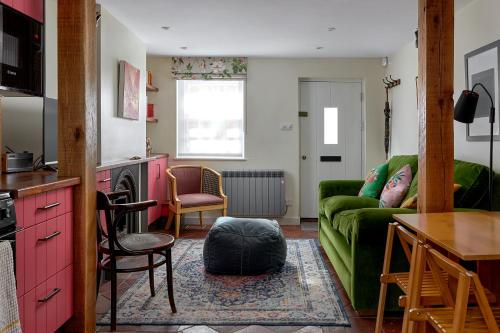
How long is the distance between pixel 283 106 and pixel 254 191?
1225 mm

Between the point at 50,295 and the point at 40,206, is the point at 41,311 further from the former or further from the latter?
the point at 40,206

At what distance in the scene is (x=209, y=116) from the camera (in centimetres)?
577

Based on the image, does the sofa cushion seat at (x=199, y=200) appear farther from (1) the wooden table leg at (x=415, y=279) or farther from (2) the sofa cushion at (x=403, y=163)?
(1) the wooden table leg at (x=415, y=279)

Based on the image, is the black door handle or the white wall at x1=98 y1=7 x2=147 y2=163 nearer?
the white wall at x1=98 y1=7 x2=147 y2=163

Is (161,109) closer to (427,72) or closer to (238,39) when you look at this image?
(238,39)

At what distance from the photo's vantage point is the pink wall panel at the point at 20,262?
1673mm

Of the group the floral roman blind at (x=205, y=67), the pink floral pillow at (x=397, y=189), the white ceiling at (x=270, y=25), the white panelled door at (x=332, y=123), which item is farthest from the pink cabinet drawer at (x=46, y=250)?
the white panelled door at (x=332, y=123)

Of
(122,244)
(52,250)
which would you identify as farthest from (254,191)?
(52,250)

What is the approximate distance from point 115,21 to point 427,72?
2907mm

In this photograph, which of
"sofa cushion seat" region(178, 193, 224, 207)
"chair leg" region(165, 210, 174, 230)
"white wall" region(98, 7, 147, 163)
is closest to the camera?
"white wall" region(98, 7, 147, 163)

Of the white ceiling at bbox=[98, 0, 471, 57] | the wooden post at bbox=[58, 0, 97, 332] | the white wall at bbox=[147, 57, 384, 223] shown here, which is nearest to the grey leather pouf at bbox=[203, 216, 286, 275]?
the wooden post at bbox=[58, 0, 97, 332]

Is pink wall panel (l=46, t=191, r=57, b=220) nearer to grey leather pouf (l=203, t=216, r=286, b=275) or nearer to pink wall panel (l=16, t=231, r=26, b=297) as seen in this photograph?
pink wall panel (l=16, t=231, r=26, b=297)

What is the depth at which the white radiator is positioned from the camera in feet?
18.5

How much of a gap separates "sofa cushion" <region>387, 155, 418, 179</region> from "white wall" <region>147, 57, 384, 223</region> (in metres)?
1.73
